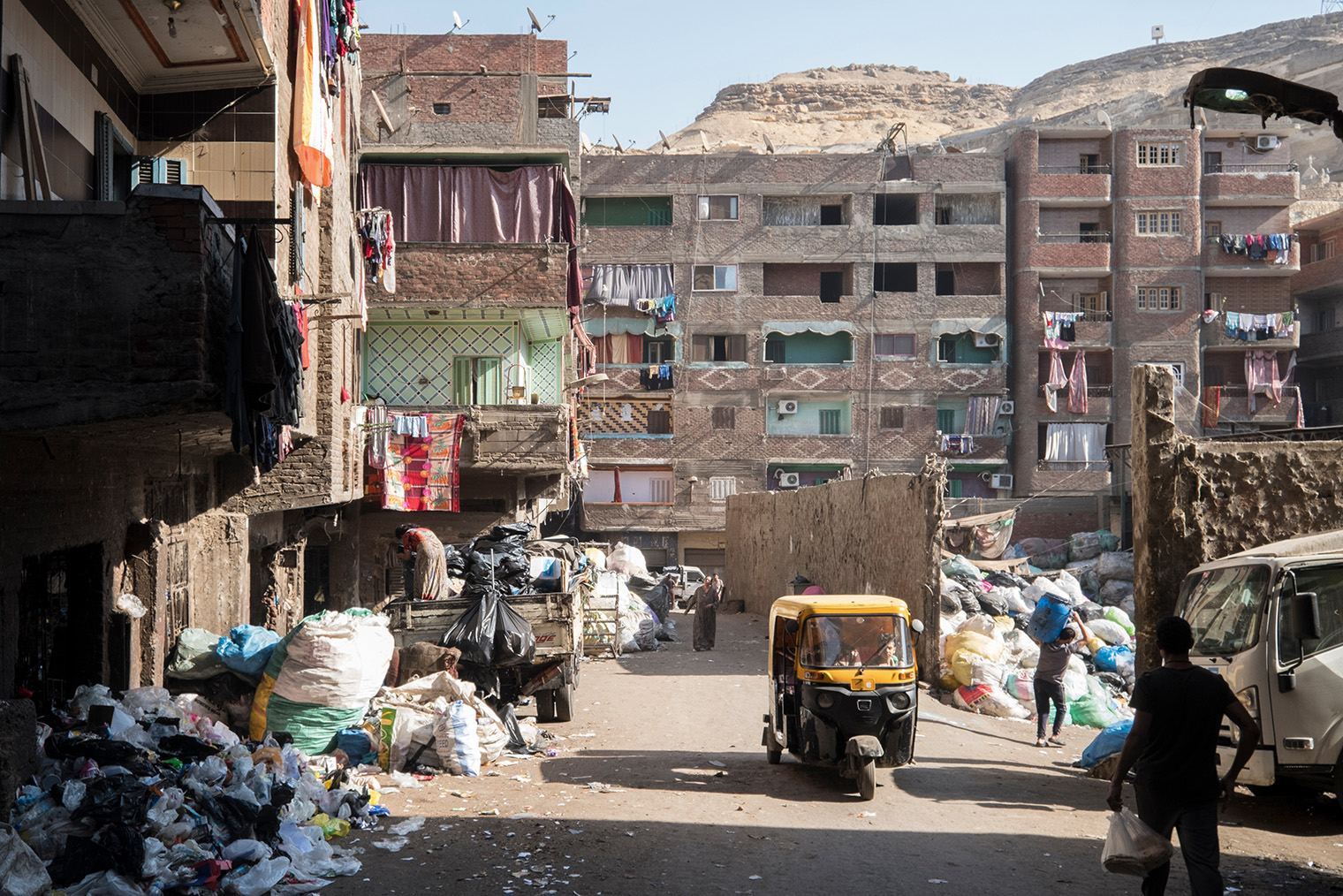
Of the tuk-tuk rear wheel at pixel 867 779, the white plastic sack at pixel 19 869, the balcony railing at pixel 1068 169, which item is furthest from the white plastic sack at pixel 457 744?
the balcony railing at pixel 1068 169

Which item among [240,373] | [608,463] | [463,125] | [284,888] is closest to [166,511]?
[240,373]

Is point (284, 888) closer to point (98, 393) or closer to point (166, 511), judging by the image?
point (98, 393)

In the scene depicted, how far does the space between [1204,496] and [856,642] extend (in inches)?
148

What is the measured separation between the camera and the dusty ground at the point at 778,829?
6.63 meters

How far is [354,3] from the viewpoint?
1465cm

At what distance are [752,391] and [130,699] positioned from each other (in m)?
36.2

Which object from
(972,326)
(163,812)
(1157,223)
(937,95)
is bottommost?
(163,812)

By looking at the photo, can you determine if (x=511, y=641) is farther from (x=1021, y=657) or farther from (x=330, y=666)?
(x=1021, y=657)

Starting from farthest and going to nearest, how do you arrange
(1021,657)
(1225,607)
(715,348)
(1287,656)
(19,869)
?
(715,348) < (1021,657) < (1225,607) < (1287,656) < (19,869)

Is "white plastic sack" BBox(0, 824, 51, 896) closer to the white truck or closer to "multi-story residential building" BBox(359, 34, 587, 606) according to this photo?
the white truck

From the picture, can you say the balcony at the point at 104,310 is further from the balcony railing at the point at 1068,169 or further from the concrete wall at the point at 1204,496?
the balcony railing at the point at 1068,169

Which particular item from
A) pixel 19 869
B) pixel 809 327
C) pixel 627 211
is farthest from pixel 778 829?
pixel 627 211

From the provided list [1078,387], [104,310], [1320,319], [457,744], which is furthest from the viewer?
[1320,319]

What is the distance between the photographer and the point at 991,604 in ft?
67.3
